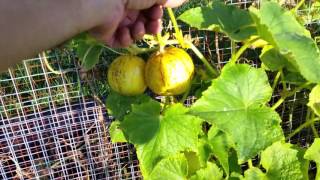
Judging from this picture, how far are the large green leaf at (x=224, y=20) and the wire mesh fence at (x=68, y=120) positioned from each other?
0.81ft

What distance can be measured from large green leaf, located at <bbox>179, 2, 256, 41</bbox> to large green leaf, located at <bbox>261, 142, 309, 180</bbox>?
33 cm

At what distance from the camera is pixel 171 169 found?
4.85ft

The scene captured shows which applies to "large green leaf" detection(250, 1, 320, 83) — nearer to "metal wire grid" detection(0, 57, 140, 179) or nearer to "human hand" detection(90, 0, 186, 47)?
"human hand" detection(90, 0, 186, 47)

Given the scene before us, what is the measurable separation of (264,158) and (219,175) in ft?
0.45

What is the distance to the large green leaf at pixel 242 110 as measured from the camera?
1323 mm

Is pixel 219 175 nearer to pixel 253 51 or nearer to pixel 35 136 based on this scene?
pixel 253 51

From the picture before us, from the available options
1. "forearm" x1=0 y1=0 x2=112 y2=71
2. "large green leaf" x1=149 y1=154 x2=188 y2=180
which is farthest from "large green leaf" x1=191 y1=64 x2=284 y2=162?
"forearm" x1=0 y1=0 x2=112 y2=71

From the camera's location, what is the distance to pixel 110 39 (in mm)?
1279

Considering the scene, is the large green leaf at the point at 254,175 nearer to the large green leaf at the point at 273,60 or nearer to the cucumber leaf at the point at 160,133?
the cucumber leaf at the point at 160,133

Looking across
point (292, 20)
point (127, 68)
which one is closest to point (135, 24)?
point (127, 68)

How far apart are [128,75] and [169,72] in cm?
13

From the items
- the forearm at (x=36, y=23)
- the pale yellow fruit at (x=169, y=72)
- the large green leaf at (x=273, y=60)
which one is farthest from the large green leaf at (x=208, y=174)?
the forearm at (x=36, y=23)

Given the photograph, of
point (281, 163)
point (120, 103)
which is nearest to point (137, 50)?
point (120, 103)

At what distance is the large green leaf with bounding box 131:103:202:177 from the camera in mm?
1467
